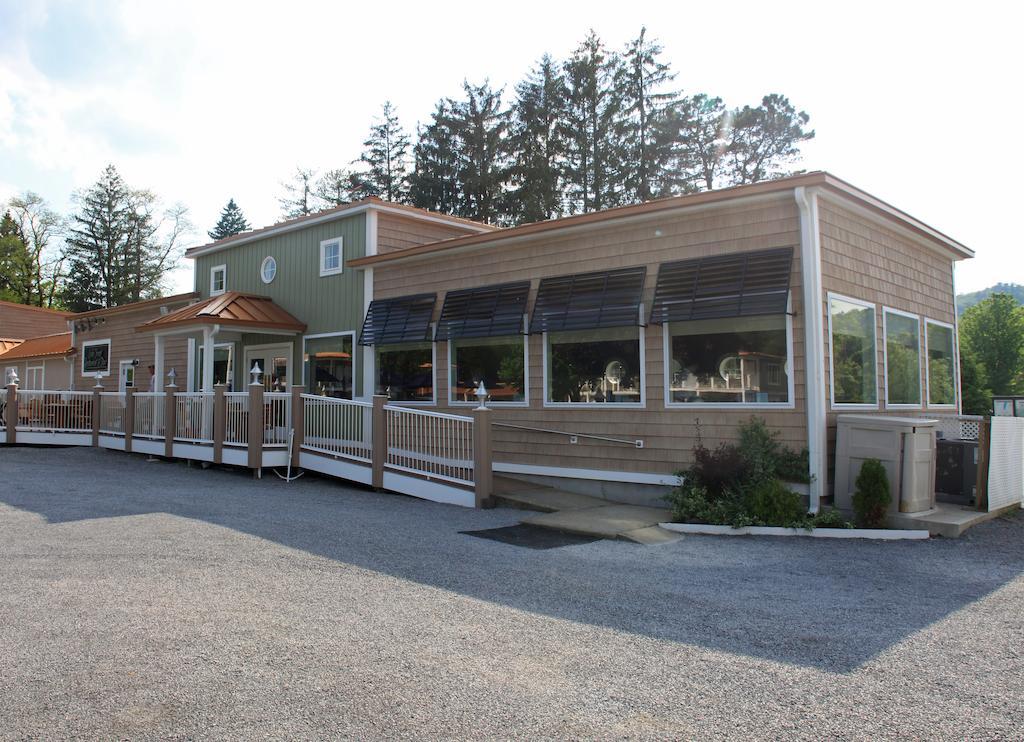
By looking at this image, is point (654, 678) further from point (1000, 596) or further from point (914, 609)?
point (1000, 596)

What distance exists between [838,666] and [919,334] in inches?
321

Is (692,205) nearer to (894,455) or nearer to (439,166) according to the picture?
(894,455)

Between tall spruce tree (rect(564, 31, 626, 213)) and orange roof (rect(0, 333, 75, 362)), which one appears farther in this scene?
tall spruce tree (rect(564, 31, 626, 213))

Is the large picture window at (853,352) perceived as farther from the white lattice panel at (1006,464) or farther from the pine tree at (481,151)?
the pine tree at (481,151)

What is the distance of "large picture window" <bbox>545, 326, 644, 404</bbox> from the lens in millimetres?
9234

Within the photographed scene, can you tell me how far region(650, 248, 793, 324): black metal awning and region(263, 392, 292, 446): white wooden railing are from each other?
19.3 feet

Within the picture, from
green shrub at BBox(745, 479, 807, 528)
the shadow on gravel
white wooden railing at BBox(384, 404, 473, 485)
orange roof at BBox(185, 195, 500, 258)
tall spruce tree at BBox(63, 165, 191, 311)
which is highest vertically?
tall spruce tree at BBox(63, 165, 191, 311)

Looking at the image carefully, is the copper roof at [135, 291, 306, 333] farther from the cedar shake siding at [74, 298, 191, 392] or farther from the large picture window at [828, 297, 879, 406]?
the large picture window at [828, 297, 879, 406]

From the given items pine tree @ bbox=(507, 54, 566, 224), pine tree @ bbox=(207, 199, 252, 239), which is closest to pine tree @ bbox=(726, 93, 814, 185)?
pine tree @ bbox=(507, 54, 566, 224)

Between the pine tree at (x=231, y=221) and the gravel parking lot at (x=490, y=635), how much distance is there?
5307 cm

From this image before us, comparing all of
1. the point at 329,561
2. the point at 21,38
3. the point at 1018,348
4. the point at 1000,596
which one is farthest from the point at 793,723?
the point at 1018,348

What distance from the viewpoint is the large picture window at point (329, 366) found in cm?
1317

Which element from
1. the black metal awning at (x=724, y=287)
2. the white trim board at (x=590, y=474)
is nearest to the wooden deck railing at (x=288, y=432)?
the white trim board at (x=590, y=474)

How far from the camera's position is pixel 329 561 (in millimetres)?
5969
